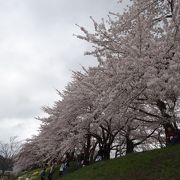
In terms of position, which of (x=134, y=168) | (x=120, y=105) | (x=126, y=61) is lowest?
(x=134, y=168)

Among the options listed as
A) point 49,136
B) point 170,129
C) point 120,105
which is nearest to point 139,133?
point 49,136

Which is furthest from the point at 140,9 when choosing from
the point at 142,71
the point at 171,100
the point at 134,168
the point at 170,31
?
the point at 134,168

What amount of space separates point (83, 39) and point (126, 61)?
2.10 meters

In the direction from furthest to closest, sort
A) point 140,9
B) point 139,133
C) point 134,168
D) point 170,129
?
point 139,133, point 170,129, point 134,168, point 140,9

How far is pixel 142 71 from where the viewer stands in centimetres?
1073

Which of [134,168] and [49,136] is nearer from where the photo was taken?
[134,168]

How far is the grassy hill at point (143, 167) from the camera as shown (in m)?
12.7

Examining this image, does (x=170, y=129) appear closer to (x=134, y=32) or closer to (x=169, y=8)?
(x=134, y=32)

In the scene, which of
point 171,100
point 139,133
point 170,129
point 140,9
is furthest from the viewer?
point 139,133

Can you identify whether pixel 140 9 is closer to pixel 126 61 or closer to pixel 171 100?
pixel 126 61

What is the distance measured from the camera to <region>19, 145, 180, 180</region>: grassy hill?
12.7 meters

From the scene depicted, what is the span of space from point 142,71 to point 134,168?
5.78m

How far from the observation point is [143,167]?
14.3 meters

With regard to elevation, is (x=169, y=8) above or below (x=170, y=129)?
above
